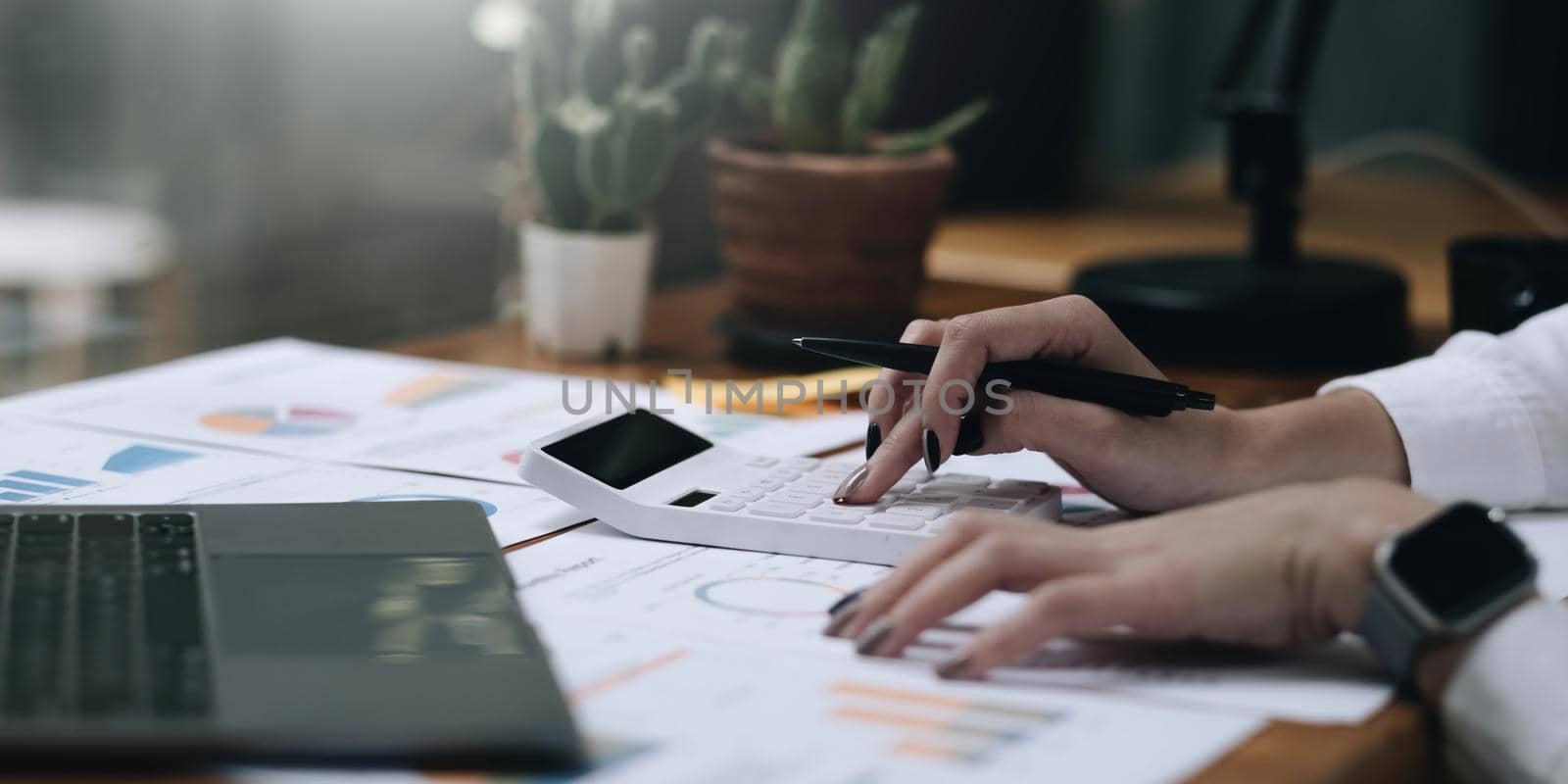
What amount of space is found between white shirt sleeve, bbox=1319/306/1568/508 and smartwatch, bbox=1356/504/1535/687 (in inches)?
8.6

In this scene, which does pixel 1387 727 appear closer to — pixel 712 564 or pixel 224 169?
pixel 712 564

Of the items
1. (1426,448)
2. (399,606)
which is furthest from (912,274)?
(399,606)

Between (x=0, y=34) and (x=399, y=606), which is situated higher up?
(x=0, y=34)

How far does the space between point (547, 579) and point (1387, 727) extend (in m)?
0.30

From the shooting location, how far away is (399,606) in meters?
0.54

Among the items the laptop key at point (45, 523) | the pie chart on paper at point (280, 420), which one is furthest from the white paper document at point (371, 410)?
the laptop key at point (45, 523)

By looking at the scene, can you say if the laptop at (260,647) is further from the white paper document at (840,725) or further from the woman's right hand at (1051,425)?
the woman's right hand at (1051,425)

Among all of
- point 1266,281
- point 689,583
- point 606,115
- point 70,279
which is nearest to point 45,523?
point 689,583

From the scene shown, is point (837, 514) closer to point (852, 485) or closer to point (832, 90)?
point (852, 485)

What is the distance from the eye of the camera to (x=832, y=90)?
1.14 meters

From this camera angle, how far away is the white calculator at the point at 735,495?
0.66 metres

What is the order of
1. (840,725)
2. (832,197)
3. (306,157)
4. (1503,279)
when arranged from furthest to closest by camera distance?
(306,157) < (832,197) < (1503,279) < (840,725)

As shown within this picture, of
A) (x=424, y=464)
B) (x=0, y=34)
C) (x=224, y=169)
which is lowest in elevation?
(x=424, y=464)

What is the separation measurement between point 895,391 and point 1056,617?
234mm
